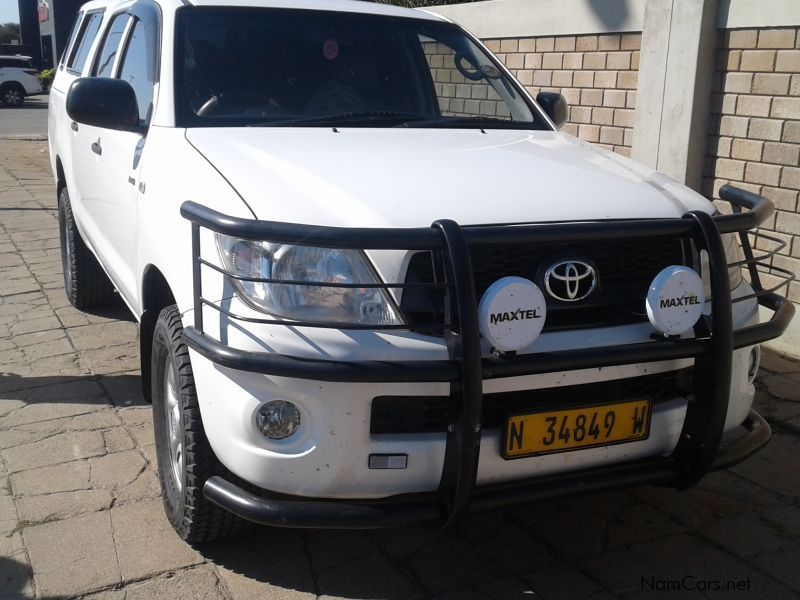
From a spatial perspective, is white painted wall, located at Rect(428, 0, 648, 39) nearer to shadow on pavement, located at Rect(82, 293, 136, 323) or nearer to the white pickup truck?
shadow on pavement, located at Rect(82, 293, 136, 323)

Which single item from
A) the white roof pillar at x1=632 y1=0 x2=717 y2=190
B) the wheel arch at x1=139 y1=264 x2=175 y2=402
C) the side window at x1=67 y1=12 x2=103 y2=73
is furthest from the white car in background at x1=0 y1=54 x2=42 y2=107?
the wheel arch at x1=139 y1=264 x2=175 y2=402

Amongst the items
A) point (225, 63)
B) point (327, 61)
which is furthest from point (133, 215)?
point (327, 61)

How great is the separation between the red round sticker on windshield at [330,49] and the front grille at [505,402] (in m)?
2.05

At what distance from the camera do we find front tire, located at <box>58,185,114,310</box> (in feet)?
18.7

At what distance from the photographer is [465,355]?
7.90ft

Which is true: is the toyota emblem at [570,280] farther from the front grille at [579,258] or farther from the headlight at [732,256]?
the headlight at [732,256]

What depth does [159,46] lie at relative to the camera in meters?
3.86

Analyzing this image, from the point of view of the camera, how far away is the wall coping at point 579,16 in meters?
5.32

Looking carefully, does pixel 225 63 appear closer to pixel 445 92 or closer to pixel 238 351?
pixel 445 92

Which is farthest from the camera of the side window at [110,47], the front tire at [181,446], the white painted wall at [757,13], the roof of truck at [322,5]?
the white painted wall at [757,13]

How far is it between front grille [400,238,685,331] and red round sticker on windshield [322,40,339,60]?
1.78 m

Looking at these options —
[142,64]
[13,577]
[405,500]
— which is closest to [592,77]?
[142,64]

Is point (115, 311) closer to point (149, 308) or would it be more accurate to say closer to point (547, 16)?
point (149, 308)

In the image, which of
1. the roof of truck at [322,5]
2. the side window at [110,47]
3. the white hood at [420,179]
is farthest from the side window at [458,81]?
the side window at [110,47]
